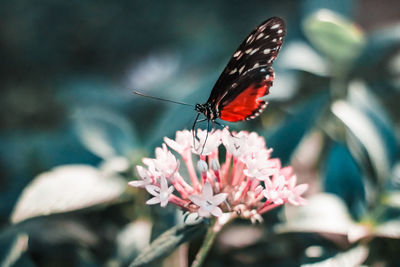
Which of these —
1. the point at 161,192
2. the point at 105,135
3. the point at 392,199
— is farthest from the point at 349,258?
the point at 105,135

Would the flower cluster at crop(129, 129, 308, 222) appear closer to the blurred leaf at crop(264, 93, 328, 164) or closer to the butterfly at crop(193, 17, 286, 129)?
the butterfly at crop(193, 17, 286, 129)

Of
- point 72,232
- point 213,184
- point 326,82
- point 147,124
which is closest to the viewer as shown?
point 213,184

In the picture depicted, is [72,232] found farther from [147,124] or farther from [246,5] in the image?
[246,5]

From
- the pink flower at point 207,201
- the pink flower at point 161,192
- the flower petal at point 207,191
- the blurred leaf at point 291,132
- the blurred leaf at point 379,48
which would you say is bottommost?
the pink flower at point 207,201

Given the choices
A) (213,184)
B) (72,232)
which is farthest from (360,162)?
(72,232)

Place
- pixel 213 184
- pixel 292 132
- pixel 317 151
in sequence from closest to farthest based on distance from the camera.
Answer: pixel 213 184 < pixel 292 132 < pixel 317 151

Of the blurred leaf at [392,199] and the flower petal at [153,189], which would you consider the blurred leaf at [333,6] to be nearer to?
the blurred leaf at [392,199]

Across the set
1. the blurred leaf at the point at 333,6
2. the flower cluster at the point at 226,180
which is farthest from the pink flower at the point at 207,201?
the blurred leaf at the point at 333,6
